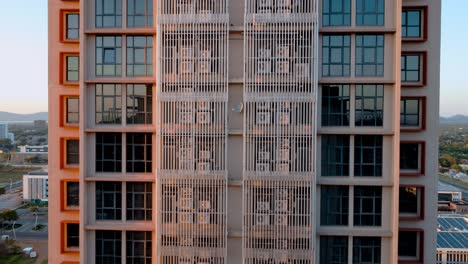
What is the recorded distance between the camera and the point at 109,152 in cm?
1085

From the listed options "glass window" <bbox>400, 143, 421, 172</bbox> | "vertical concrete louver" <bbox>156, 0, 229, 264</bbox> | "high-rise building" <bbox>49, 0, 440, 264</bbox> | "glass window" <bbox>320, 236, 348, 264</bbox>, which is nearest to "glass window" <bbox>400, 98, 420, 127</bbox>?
"high-rise building" <bbox>49, 0, 440, 264</bbox>

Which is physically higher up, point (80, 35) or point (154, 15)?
point (154, 15)

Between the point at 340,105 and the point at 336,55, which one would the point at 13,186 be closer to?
the point at 340,105

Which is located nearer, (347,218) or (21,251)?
(347,218)

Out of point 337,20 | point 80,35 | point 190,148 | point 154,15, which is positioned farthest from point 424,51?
point 80,35

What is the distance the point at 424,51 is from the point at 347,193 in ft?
17.0

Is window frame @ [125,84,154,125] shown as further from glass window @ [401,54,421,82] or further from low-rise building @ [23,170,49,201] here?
low-rise building @ [23,170,49,201]

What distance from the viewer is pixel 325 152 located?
1053 cm

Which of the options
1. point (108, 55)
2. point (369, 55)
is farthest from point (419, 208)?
point (108, 55)

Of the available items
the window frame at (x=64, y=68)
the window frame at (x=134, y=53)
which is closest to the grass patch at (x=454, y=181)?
the window frame at (x=134, y=53)

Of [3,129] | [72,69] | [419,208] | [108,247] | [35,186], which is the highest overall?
[72,69]

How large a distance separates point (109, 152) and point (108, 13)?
456 cm

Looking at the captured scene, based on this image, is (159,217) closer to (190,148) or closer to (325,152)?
(190,148)

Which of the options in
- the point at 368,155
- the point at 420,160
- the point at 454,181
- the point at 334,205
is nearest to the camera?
the point at 368,155
